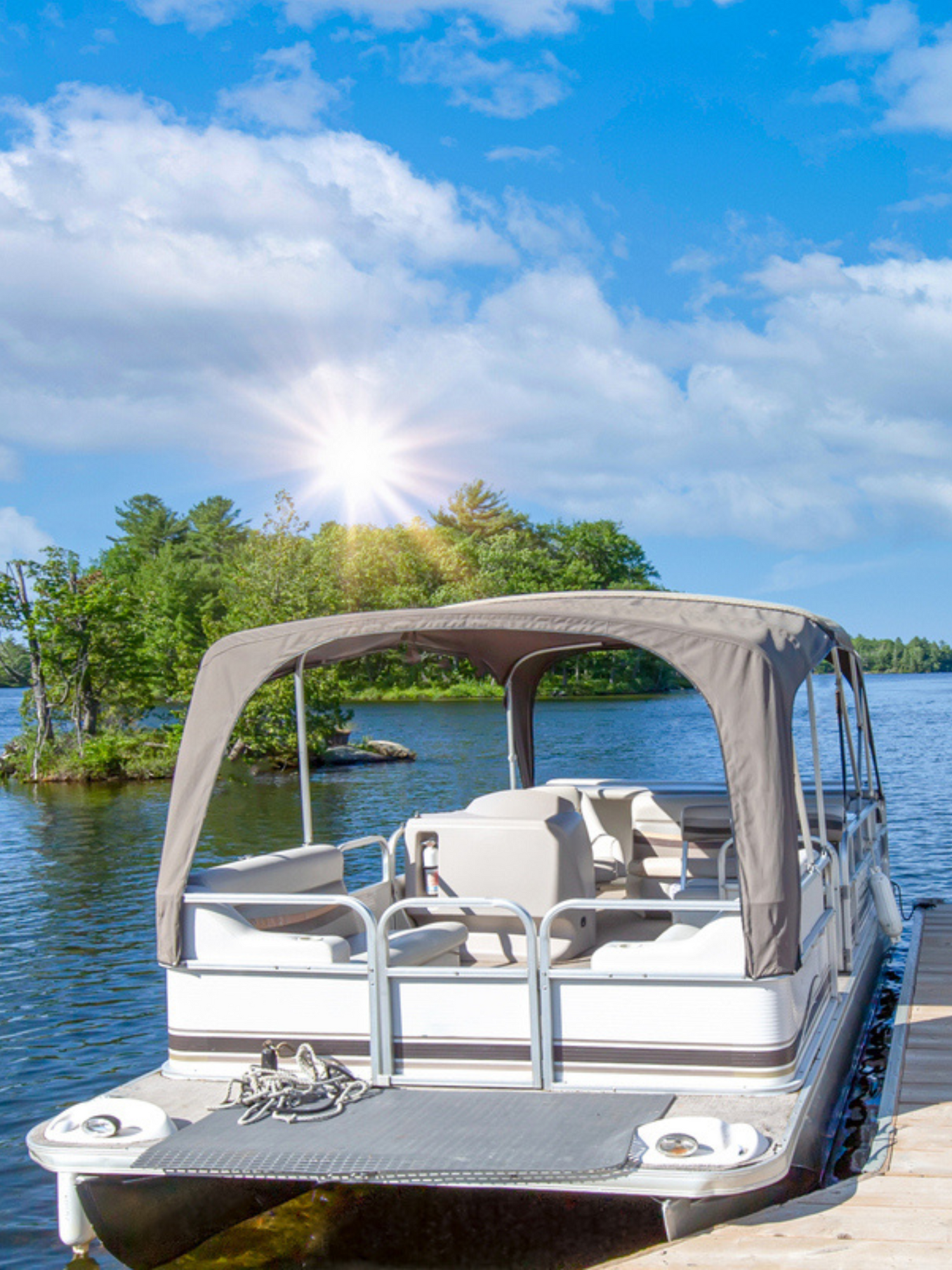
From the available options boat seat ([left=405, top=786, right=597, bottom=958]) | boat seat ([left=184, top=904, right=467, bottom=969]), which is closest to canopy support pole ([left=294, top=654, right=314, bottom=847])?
boat seat ([left=405, top=786, right=597, bottom=958])

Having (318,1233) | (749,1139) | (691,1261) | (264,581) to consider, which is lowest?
(318,1233)

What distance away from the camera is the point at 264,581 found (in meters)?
40.2

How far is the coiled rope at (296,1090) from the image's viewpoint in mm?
5160

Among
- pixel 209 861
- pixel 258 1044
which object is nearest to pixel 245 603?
pixel 209 861

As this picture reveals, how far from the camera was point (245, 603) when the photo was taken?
39.3 m

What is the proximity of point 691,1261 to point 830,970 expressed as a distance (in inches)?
98.2

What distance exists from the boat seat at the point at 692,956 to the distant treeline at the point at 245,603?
10.8ft

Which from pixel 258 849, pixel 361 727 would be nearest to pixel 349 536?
pixel 361 727

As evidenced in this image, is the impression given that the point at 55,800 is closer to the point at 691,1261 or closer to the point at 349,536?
the point at 691,1261

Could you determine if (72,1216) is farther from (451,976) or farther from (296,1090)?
(451,976)

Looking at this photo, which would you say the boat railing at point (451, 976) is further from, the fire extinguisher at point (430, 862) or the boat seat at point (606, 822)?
the boat seat at point (606, 822)

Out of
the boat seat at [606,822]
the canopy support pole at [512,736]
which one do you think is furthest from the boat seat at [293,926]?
the canopy support pole at [512,736]

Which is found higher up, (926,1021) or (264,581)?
(264,581)

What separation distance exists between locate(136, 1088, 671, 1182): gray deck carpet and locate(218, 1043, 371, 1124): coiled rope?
6 centimetres
